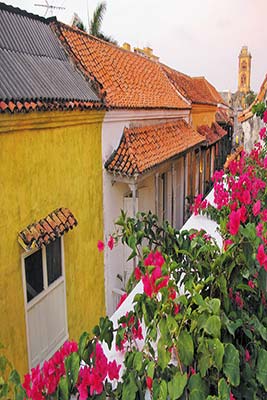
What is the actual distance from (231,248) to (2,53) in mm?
4503

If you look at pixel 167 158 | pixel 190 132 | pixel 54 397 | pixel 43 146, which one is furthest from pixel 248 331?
pixel 190 132

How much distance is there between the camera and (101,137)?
691 cm

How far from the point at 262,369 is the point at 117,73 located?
8.14m

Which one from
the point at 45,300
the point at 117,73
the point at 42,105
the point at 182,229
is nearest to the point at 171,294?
the point at 182,229

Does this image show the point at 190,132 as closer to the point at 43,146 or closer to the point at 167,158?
the point at 167,158

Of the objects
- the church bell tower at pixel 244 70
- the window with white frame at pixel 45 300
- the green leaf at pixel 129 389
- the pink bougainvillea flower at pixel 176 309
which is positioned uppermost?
the church bell tower at pixel 244 70

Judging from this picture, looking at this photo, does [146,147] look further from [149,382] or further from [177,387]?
[177,387]

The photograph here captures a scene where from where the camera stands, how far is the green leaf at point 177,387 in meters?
1.63

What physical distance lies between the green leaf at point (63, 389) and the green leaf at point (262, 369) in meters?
0.95

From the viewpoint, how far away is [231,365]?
5.37ft

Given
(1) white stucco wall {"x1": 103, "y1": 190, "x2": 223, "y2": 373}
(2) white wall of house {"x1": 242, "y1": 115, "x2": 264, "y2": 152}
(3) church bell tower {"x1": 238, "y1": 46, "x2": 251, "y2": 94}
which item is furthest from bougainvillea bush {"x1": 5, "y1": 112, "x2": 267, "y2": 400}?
(3) church bell tower {"x1": 238, "y1": 46, "x2": 251, "y2": 94}

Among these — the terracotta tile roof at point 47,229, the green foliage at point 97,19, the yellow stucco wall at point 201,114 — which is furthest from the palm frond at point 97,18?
the terracotta tile roof at point 47,229

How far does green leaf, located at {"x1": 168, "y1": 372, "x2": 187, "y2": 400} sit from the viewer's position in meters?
1.63

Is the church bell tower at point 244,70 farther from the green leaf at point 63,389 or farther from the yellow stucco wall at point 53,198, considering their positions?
the green leaf at point 63,389
